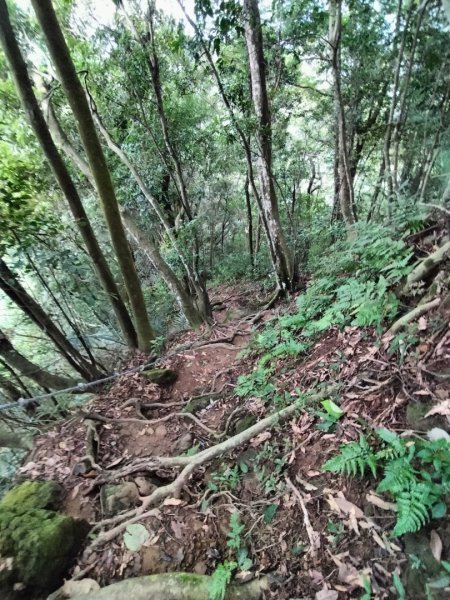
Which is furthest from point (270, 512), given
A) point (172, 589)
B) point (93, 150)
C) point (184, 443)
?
point (93, 150)

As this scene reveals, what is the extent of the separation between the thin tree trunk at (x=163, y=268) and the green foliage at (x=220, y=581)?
18.0 feet

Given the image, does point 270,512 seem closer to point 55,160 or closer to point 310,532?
point 310,532

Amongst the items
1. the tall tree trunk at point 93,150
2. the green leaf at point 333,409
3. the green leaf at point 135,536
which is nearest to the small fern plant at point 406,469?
the green leaf at point 333,409

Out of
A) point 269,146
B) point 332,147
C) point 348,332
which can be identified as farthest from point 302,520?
point 332,147

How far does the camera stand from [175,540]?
8.59ft

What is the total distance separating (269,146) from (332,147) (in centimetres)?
513

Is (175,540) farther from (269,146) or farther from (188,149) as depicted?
(188,149)

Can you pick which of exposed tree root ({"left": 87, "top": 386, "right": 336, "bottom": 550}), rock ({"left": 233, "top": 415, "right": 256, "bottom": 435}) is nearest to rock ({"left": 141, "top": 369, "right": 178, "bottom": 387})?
exposed tree root ({"left": 87, "top": 386, "right": 336, "bottom": 550})

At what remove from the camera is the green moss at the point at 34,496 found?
2.99m

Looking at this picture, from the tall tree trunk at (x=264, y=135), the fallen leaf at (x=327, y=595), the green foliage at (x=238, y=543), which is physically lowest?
the green foliage at (x=238, y=543)

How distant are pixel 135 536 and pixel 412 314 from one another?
300cm

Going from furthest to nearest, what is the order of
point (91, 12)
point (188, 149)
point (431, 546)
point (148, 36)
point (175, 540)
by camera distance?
point (188, 149) < point (91, 12) < point (148, 36) < point (175, 540) < point (431, 546)

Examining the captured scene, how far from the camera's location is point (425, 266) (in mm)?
2994

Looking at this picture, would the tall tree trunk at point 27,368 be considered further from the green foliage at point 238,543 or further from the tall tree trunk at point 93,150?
the green foliage at point 238,543
